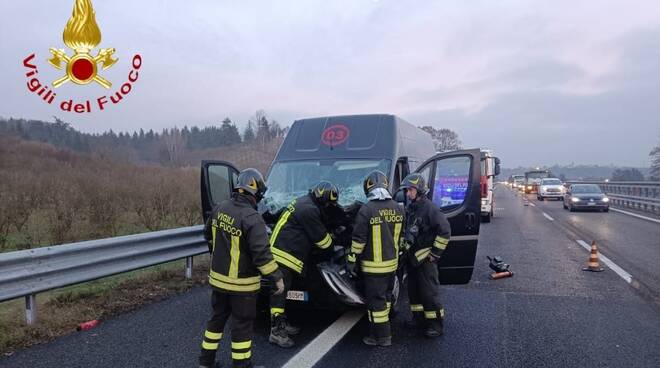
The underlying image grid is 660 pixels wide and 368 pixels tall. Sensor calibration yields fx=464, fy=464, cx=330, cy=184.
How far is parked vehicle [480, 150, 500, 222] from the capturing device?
1620 cm

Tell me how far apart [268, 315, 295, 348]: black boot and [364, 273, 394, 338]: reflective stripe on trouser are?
0.83 m

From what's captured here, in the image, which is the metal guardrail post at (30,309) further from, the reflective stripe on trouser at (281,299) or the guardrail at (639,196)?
the guardrail at (639,196)

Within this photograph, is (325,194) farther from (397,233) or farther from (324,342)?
(324,342)

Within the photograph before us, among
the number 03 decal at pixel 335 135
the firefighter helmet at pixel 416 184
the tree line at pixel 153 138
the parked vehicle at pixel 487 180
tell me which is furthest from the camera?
the tree line at pixel 153 138

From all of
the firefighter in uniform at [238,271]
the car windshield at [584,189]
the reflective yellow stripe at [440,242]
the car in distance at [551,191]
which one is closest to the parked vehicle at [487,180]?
the car windshield at [584,189]

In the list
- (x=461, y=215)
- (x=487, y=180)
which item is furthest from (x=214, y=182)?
(x=487, y=180)

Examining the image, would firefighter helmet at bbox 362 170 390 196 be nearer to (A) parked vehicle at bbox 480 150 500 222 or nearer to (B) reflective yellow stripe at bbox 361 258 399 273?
(B) reflective yellow stripe at bbox 361 258 399 273

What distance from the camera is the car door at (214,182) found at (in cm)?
617

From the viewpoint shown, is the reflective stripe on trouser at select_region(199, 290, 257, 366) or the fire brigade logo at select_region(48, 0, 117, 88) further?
the fire brigade logo at select_region(48, 0, 117, 88)

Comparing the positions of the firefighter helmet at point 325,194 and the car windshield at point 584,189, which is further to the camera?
the car windshield at point 584,189

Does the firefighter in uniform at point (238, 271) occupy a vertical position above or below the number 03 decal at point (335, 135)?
below

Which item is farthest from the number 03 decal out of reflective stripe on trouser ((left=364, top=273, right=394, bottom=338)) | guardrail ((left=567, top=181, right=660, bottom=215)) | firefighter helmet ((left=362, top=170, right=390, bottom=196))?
guardrail ((left=567, top=181, right=660, bottom=215))

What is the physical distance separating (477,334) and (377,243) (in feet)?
4.82

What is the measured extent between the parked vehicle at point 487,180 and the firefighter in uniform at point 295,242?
11.4 metres
